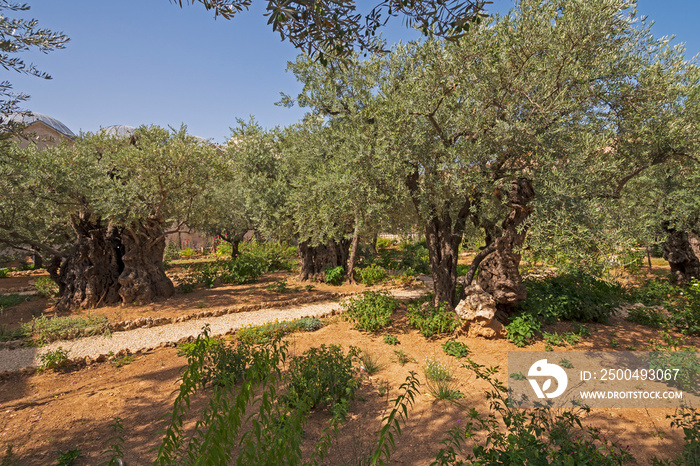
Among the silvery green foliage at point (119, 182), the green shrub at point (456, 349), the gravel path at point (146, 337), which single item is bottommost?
the gravel path at point (146, 337)

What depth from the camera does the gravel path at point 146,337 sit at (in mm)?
7895

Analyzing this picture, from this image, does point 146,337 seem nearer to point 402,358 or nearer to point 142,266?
point 142,266

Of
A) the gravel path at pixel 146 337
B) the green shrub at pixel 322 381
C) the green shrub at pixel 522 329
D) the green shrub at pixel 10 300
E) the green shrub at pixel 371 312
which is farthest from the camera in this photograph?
the green shrub at pixel 10 300

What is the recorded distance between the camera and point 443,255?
932 centimetres

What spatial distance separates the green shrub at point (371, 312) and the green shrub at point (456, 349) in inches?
75.6

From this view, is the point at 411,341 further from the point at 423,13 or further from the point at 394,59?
the point at 394,59

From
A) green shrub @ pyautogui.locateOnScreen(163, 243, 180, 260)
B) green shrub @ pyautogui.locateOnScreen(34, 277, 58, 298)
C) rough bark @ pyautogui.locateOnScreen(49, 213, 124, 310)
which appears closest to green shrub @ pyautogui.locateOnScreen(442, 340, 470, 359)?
rough bark @ pyautogui.locateOnScreen(49, 213, 124, 310)

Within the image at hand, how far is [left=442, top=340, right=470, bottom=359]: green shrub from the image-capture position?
7.02 metres

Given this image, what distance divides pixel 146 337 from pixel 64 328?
233 centimetres

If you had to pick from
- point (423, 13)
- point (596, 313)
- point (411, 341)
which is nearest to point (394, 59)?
point (423, 13)

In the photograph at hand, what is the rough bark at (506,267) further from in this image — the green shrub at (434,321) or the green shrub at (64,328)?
the green shrub at (64,328)

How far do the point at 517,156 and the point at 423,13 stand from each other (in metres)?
4.18

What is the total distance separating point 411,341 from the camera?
8047 mm

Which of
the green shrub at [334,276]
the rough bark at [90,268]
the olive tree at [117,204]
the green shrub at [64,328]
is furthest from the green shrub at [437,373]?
the rough bark at [90,268]
